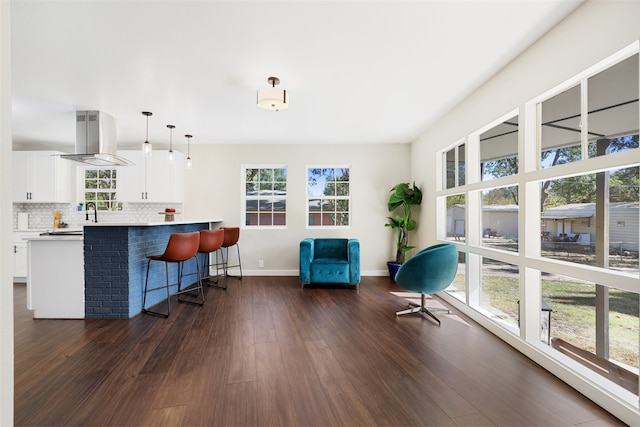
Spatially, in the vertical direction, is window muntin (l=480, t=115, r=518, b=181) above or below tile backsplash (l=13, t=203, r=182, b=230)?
above

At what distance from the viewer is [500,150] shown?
311cm

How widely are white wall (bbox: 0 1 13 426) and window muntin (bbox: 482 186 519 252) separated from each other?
11.2ft

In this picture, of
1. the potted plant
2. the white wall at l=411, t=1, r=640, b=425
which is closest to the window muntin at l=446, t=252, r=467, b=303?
the white wall at l=411, t=1, r=640, b=425

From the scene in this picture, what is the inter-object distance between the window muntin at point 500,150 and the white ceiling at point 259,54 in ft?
1.85

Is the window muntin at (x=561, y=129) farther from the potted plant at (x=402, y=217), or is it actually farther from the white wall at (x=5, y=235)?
the white wall at (x=5, y=235)

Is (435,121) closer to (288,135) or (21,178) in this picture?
(288,135)

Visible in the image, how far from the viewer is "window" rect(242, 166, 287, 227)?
5.63 m

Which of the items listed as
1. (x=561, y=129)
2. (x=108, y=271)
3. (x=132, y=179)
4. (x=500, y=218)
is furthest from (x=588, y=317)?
(x=132, y=179)

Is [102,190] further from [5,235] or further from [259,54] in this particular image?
[5,235]

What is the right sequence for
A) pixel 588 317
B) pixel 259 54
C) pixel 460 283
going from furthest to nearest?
pixel 460 283 < pixel 259 54 < pixel 588 317

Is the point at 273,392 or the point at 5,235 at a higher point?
the point at 5,235

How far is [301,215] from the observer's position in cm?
557

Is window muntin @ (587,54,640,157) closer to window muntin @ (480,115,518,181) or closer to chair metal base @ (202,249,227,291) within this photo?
window muntin @ (480,115,518,181)

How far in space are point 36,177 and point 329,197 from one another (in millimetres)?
5441
